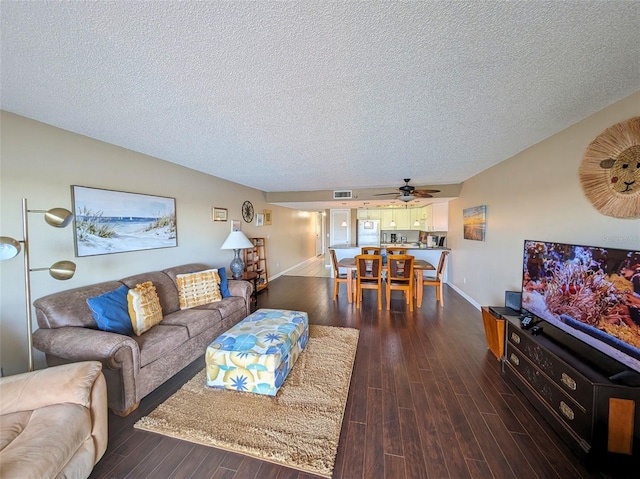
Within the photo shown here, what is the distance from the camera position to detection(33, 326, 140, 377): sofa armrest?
174cm

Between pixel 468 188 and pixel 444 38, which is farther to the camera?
pixel 468 188

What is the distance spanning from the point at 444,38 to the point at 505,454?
2.41 m

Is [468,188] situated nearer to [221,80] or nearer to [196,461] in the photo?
[221,80]

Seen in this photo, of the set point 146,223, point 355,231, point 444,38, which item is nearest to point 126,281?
point 146,223

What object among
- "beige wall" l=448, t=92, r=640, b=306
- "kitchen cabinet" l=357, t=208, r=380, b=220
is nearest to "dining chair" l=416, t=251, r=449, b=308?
"beige wall" l=448, t=92, r=640, b=306

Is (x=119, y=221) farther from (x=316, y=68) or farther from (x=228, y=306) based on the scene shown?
(x=316, y=68)

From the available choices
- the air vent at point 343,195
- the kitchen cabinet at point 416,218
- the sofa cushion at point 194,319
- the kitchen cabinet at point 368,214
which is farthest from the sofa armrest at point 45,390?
the kitchen cabinet at point 368,214

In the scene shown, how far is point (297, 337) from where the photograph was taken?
2518 millimetres

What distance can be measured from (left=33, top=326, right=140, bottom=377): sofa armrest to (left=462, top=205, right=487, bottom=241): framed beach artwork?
4625 mm

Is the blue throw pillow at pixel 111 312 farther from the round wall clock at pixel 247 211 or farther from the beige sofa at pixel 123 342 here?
the round wall clock at pixel 247 211

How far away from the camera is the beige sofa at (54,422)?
1.06 metres

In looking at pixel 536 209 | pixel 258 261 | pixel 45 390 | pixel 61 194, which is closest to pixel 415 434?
pixel 45 390

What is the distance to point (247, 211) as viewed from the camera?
5359 mm

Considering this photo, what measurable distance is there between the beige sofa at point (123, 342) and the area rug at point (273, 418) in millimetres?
238
